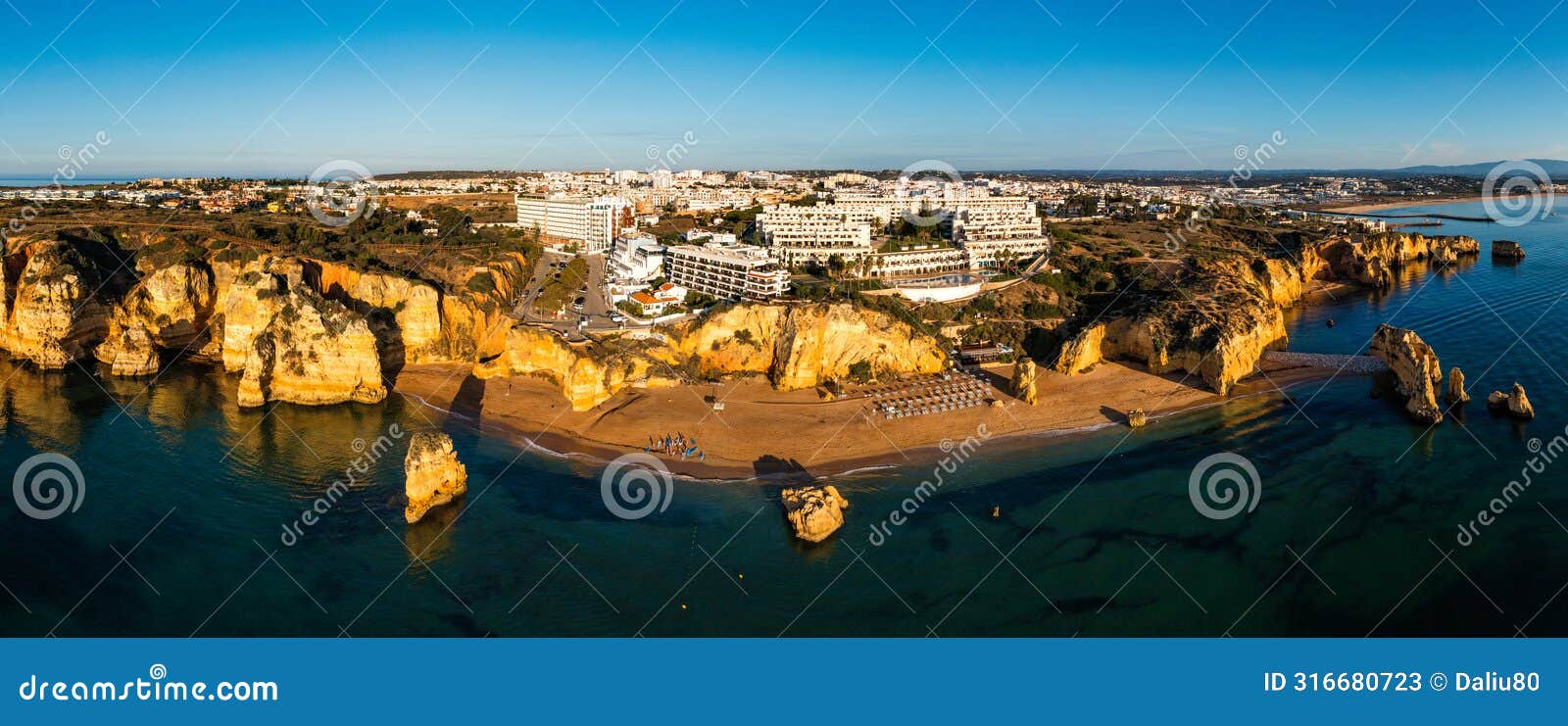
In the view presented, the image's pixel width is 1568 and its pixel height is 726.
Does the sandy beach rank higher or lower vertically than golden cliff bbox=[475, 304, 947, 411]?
higher

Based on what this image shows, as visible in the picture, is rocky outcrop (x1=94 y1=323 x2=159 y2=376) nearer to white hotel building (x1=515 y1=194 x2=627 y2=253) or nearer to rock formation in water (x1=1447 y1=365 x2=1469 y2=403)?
white hotel building (x1=515 y1=194 x2=627 y2=253)

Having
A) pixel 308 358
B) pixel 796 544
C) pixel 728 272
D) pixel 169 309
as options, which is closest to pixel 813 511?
pixel 796 544

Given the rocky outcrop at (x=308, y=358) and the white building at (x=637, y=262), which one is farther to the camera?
the white building at (x=637, y=262)

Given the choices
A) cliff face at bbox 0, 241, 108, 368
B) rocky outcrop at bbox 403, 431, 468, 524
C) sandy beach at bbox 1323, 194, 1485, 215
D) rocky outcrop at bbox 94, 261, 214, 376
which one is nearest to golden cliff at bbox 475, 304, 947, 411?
rocky outcrop at bbox 403, 431, 468, 524

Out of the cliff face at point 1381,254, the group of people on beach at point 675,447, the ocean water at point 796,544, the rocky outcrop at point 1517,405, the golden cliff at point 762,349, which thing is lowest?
the ocean water at point 796,544

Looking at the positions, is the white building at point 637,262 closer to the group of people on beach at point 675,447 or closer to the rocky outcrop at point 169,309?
the rocky outcrop at point 169,309

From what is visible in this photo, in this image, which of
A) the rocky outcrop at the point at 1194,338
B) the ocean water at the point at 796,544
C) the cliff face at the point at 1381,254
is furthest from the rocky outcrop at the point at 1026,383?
the cliff face at the point at 1381,254

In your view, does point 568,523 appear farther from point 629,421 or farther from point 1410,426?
point 1410,426
